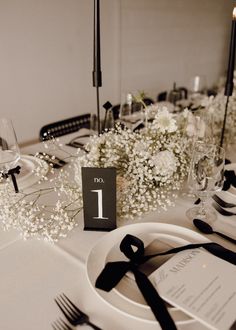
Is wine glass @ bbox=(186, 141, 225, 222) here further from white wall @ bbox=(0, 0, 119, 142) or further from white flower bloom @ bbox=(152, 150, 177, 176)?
white wall @ bbox=(0, 0, 119, 142)

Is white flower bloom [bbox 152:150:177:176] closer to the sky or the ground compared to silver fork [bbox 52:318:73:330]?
closer to the sky

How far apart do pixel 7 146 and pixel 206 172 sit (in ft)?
2.52

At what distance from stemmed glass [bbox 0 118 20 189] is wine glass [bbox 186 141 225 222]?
0.69m

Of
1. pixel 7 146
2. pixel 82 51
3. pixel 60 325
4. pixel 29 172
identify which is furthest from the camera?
pixel 82 51

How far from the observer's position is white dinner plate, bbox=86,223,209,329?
2.43 ft

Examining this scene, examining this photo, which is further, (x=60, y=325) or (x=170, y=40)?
(x=170, y=40)

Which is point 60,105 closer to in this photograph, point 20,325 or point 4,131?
point 4,131

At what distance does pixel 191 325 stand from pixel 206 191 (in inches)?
20.5

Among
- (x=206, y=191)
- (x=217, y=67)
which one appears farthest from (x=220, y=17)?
(x=206, y=191)

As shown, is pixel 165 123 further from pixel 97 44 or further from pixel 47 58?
pixel 47 58

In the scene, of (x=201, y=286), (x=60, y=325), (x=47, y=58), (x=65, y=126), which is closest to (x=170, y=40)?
(x=47, y=58)

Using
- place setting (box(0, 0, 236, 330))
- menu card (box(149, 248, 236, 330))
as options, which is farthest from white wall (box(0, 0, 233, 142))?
menu card (box(149, 248, 236, 330))

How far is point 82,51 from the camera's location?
11.1 ft

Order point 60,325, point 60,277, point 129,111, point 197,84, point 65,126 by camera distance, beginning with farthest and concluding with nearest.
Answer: point 197,84, point 65,126, point 129,111, point 60,277, point 60,325
